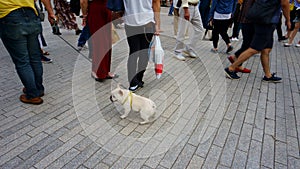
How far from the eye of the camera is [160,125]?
2719mm

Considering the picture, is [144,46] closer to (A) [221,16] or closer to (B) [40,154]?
(B) [40,154]

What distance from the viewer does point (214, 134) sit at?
102 inches

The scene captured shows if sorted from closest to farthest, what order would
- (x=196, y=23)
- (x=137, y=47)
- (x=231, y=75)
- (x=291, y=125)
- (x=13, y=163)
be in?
(x=13, y=163) → (x=291, y=125) → (x=137, y=47) → (x=231, y=75) → (x=196, y=23)

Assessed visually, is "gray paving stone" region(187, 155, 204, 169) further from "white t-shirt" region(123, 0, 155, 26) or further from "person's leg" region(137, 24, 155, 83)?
"white t-shirt" region(123, 0, 155, 26)

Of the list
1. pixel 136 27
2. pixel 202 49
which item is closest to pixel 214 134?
pixel 136 27

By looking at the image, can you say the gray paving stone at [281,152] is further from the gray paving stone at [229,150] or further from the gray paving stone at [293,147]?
the gray paving stone at [229,150]

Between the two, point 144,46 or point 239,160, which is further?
point 144,46

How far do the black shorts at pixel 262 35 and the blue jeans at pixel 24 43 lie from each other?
364 cm

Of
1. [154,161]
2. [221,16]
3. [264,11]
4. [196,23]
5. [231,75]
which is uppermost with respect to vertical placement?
[264,11]

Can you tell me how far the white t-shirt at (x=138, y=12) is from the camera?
10.00 ft

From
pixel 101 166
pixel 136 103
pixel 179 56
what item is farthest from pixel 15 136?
pixel 179 56

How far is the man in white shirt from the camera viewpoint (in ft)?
16.0

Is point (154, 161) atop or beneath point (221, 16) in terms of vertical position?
beneath

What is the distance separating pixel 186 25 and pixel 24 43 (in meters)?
3.68
